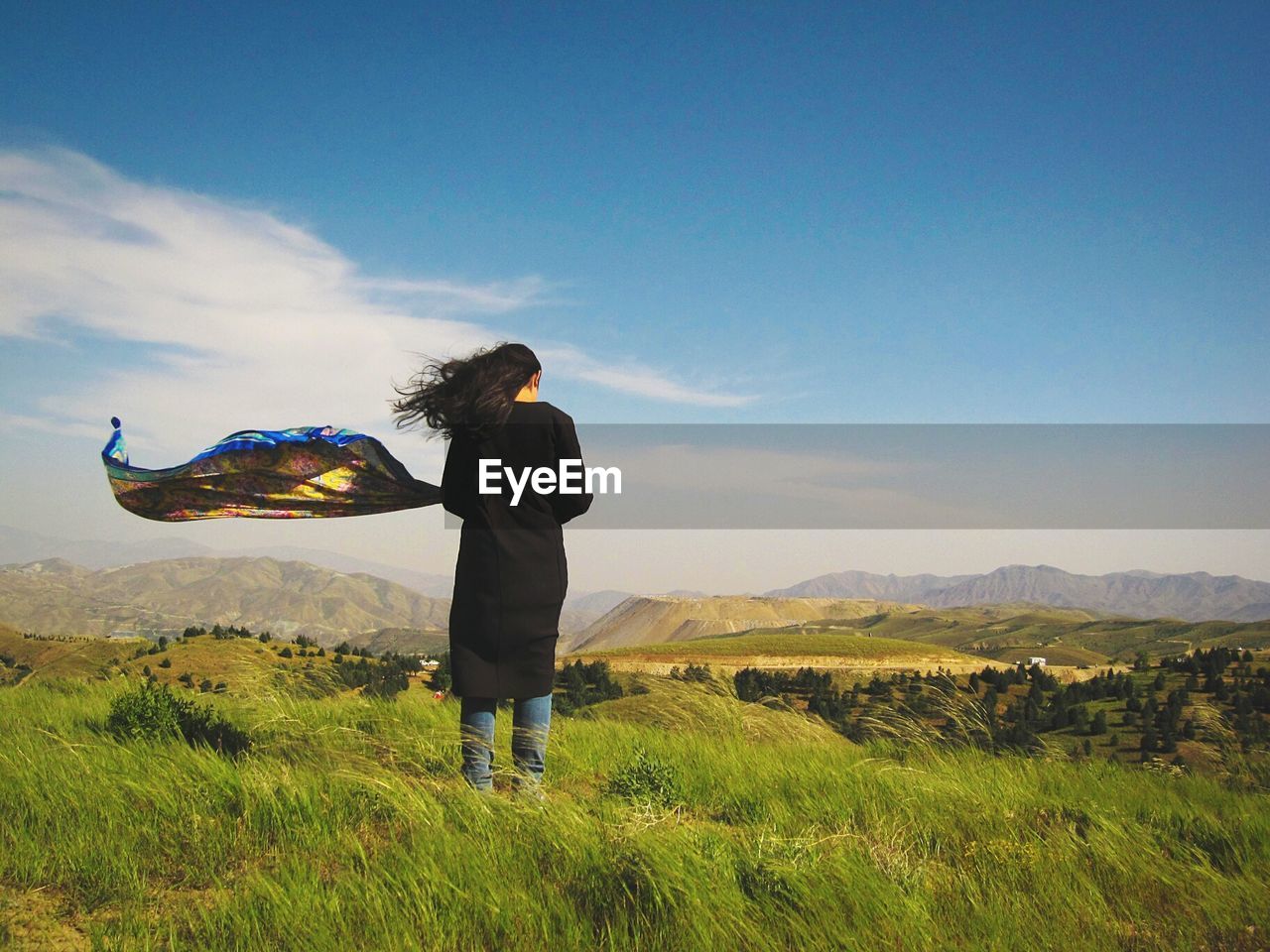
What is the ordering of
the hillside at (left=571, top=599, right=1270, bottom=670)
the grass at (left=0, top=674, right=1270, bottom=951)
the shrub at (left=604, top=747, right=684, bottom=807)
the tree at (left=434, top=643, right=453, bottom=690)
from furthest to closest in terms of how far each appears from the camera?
the hillside at (left=571, top=599, right=1270, bottom=670) < the tree at (left=434, top=643, right=453, bottom=690) < the shrub at (left=604, top=747, right=684, bottom=807) < the grass at (left=0, top=674, right=1270, bottom=951)

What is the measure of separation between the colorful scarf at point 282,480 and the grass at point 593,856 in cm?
188

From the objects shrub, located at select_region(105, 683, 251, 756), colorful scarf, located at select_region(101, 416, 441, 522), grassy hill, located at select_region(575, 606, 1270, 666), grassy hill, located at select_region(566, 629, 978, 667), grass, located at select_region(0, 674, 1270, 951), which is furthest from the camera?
grassy hill, located at select_region(575, 606, 1270, 666)

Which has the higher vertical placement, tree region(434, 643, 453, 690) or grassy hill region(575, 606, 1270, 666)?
tree region(434, 643, 453, 690)

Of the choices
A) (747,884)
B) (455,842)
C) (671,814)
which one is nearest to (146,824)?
(455,842)

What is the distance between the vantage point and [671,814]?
4531mm

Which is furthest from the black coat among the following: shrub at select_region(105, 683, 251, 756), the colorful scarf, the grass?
shrub at select_region(105, 683, 251, 756)

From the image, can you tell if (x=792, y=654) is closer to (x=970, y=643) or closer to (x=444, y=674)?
(x=444, y=674)

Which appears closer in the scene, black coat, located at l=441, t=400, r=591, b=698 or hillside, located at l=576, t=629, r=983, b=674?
black coat, located at l=441, t=400, r=591, b=698

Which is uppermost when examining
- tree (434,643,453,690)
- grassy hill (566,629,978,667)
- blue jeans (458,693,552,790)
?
blue jeans (458,693,552,790)

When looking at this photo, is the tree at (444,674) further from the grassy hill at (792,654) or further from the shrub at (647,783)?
the grassy hill at (792,654)

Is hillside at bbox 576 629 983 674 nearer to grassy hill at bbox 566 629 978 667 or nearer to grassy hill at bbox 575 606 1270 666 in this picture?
grassy hill at bbox 566 629 978 667

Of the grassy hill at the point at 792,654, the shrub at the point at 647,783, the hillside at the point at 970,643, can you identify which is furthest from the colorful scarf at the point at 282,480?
the grassy hill at the point at 792,654

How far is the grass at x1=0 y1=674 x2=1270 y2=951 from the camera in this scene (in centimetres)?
314

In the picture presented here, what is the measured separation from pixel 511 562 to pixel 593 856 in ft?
5.48
